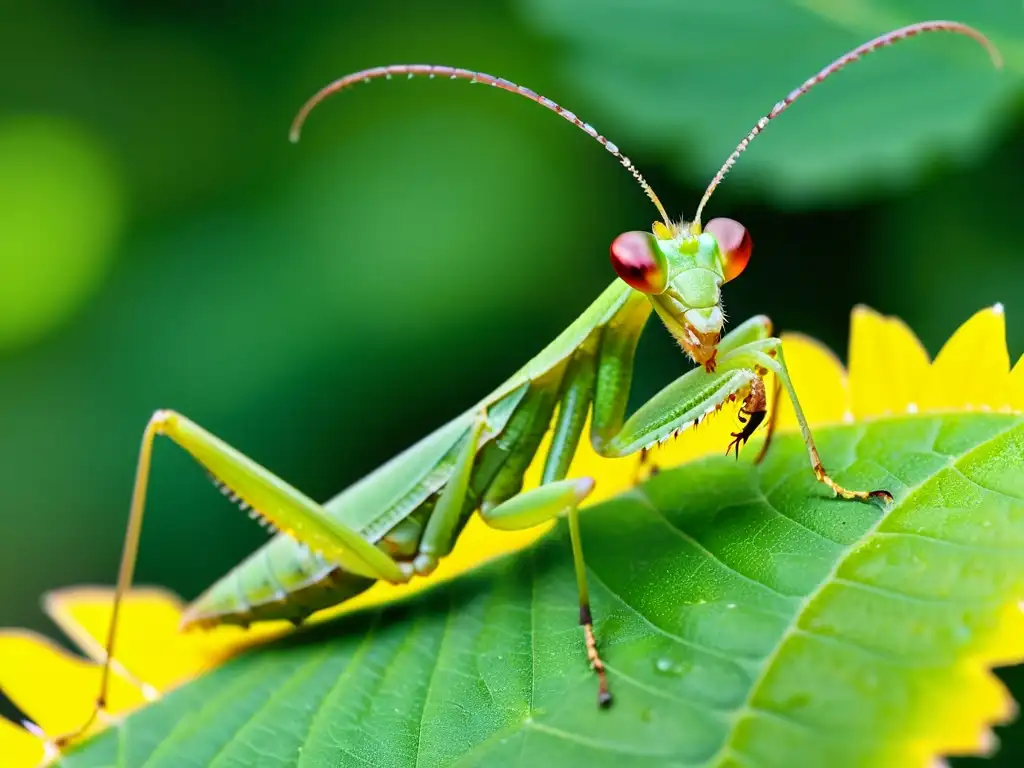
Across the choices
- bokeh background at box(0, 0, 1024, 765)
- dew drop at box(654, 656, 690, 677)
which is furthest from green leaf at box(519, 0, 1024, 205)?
dew drop at box(654, 656, 690, 677)

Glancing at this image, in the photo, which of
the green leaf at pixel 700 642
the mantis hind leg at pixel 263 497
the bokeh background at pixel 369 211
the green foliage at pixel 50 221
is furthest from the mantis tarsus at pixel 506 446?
the green foliage at pixel 50 221

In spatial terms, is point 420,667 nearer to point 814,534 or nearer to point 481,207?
point 814,534

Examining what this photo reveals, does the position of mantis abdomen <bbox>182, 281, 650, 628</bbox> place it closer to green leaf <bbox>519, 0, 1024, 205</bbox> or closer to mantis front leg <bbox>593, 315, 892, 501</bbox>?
mantis front leg <bbox>593, 315, 892, 501</bbox>

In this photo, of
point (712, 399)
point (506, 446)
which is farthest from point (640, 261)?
point (506, 446)

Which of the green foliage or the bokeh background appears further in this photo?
the green foliage

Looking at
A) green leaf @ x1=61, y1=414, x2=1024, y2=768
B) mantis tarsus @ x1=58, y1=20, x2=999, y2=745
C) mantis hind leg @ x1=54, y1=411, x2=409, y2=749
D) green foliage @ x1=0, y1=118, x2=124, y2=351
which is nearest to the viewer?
green leaf @ x1=61, y1=414, x2=1024, y2=768

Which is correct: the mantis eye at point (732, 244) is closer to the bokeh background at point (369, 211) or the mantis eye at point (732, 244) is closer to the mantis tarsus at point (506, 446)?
the mantis tarsus at point (506, 446)
